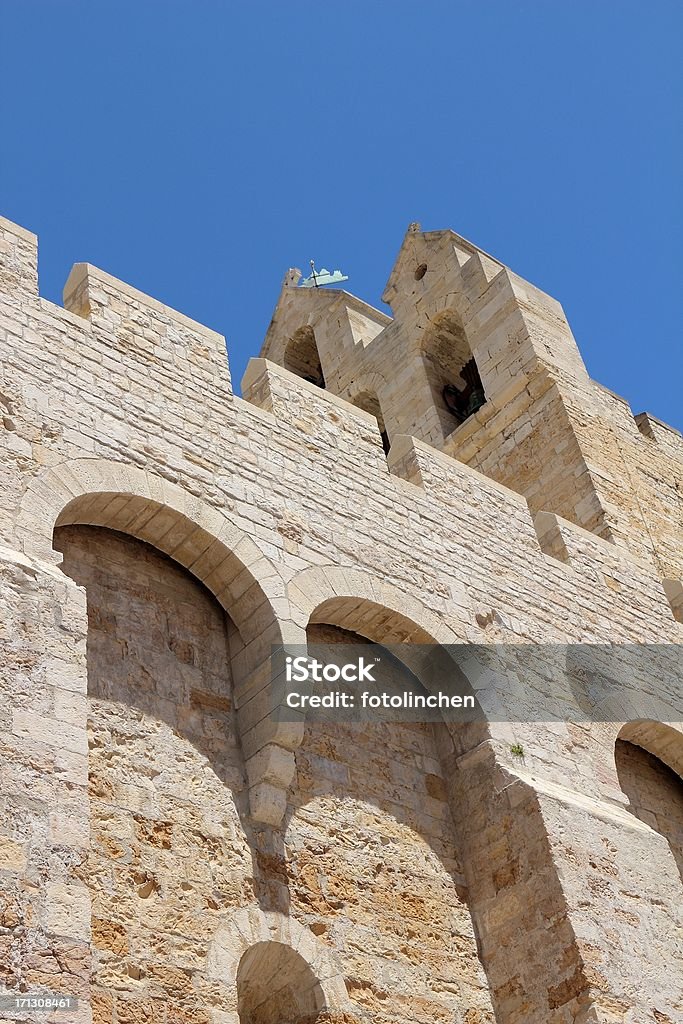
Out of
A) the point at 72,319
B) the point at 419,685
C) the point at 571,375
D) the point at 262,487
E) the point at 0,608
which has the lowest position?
the point at 0,608

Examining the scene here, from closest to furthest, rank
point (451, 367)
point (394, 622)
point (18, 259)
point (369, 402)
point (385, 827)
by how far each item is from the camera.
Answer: point (385, 827), point (18, 259), point (394, 622), point (451, 367), point (369, 402)

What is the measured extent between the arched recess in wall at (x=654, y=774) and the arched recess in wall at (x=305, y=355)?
916 cm

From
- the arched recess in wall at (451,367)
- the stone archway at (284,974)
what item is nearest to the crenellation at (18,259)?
the stone archway at (284,974)

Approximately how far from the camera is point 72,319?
6.92 meters

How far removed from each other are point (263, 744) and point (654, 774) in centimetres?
376

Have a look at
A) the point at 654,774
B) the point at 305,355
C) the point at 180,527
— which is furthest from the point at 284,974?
the point at 305,355

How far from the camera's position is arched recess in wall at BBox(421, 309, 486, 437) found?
14.4 metres

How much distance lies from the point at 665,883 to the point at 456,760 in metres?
1.41

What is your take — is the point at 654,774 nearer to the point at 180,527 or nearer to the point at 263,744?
the point at 263,744

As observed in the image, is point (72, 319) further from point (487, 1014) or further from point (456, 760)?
point (487, 1014)

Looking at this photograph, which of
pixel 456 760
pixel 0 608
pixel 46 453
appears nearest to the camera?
pixel 0 608

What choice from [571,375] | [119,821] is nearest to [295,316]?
[571,375]

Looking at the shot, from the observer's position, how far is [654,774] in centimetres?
884

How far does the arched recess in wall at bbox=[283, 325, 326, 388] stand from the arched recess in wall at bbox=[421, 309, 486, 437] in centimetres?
256
